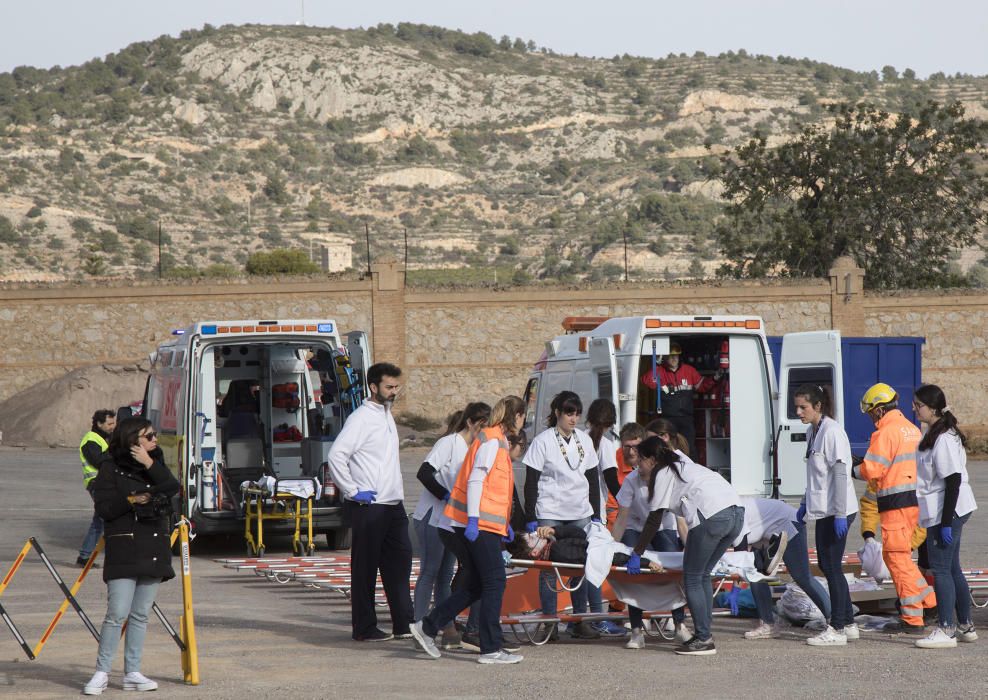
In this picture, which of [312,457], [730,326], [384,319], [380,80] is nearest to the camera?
[730,326]

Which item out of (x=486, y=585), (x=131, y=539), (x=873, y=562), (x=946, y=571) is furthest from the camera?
(x=873, y=562)

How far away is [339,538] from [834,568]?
736 cm

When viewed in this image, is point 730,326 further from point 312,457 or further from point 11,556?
point 11,556

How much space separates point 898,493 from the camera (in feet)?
31.3

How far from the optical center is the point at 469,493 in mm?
8883

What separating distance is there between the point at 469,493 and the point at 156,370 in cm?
892

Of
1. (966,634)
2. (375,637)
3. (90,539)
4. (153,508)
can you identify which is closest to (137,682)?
(153,508)

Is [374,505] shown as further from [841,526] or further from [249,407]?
[249,407]

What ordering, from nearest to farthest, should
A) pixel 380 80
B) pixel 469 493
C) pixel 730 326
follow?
1. pixel 469 493
2. pixel 730 326
3. pixel 380 80

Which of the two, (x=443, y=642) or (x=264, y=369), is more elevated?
(x=264, y=369)

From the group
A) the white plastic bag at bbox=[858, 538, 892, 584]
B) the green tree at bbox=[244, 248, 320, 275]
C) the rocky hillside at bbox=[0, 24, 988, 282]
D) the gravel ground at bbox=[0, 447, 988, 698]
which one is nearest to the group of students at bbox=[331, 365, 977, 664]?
the gravel ground at bbox=[0, 447, 988, 698]

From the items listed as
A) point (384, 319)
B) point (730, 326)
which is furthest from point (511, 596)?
point (384, 319)

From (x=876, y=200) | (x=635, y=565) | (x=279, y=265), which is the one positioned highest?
(x=876, y=200)

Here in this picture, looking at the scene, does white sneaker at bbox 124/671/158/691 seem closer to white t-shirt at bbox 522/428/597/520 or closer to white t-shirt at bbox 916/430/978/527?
white t-shirt at bbox 522/428/597/520
